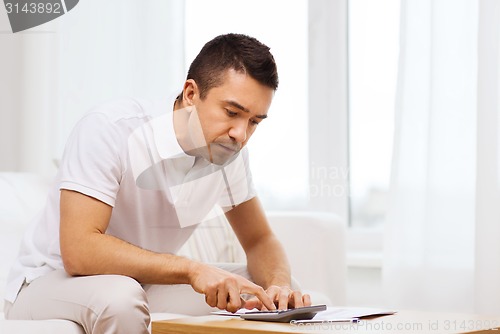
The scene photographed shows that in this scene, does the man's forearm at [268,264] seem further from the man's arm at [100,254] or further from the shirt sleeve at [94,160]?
the shirt sleeve at [94,160]

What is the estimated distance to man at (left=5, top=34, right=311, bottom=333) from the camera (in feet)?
4.60

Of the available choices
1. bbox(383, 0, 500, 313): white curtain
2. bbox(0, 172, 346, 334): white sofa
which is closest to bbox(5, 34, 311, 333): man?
bbox(0, 172, 346, 334): white sofa

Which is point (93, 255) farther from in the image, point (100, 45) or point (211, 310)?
point (100, 45)

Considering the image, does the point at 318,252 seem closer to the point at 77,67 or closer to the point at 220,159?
the point at 220,159

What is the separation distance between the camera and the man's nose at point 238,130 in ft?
5.22

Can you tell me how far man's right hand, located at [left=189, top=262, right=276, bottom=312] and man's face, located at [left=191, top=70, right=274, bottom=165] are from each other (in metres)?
0.33

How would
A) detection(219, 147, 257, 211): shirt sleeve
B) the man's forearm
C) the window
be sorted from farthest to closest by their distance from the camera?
the window
detection(219, 147, 257, 211): shirt sleeve
the man's forearm

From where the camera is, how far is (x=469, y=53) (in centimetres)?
249

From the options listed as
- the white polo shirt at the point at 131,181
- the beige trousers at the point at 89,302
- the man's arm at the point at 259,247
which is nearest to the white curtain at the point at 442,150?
the man's arm at the point at 259,247

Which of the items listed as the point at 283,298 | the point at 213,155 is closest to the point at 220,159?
the point at 213,155

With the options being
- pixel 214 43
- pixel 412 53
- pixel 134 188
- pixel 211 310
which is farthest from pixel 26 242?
pixel 412 53

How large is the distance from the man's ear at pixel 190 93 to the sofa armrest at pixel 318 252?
2.31 feet

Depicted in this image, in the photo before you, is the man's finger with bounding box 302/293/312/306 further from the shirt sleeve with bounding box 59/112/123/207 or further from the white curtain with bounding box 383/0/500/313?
the white curtain with bounding box 383/0/500/313

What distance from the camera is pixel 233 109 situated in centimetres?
158
